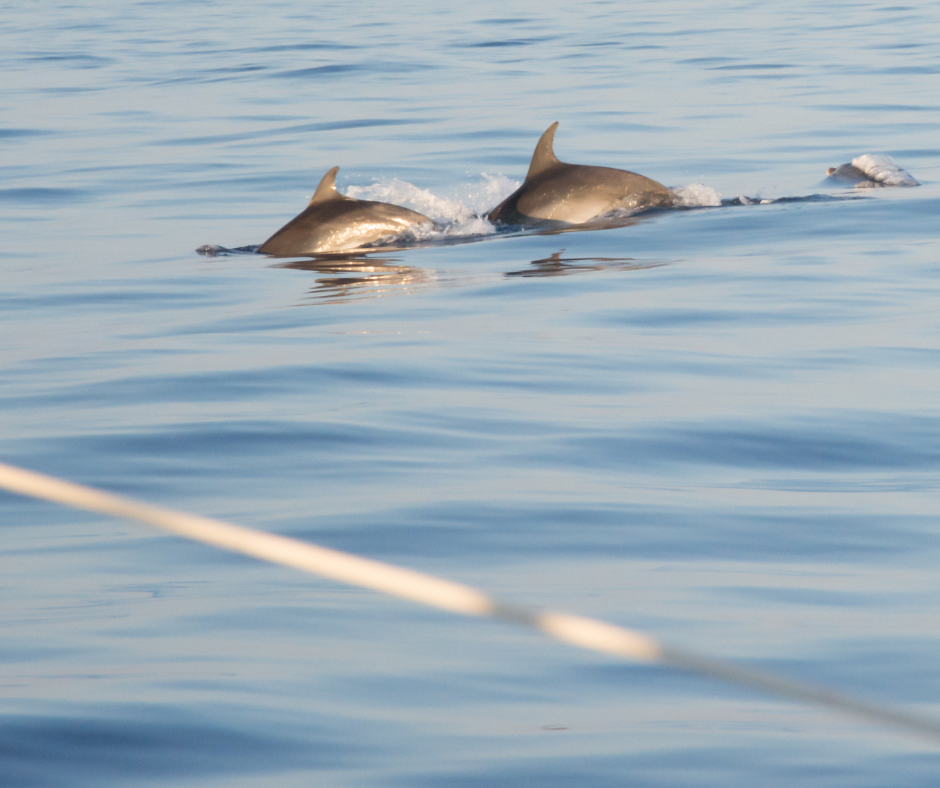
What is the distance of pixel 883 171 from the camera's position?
12.2 metres

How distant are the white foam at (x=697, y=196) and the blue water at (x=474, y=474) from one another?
305 mm

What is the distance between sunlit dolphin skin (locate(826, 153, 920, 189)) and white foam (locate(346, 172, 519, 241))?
287cm

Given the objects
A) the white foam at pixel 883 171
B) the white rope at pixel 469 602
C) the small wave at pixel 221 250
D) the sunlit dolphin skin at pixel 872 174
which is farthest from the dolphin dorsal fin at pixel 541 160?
the white rope at pixel 469 602

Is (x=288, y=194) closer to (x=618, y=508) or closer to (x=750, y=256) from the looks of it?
(x=750, y=256)

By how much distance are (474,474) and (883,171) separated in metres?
8.20

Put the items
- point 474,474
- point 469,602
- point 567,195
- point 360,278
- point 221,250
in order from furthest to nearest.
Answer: point 567,195 → point 221,250 → point 360,278 → point 474,474 → point 469,602

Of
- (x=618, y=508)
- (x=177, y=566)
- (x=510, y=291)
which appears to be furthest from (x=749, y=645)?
(x=510, y=291)

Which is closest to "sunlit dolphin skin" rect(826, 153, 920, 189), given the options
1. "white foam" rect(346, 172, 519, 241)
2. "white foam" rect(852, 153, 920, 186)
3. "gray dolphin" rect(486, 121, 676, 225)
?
"white foam" rect(852, 153, 920, 186)

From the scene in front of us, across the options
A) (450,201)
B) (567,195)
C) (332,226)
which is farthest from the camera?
(450,201)

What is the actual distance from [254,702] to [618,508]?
1762mm

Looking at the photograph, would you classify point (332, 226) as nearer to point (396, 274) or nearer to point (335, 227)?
point (335, 227)

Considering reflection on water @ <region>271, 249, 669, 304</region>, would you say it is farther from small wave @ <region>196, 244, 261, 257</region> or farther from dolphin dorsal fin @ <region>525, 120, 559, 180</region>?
dolphin dorsal fin @ <region>525, 120, 559, 180</region>

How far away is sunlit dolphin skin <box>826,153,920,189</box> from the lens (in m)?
12.1

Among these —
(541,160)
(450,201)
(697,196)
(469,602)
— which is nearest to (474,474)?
(469,602)
